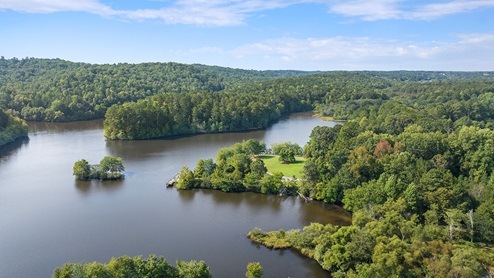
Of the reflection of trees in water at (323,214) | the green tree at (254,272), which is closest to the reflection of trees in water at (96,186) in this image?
the reflection of trees in water at (323,214)

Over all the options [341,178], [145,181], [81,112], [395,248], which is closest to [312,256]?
[395,248]

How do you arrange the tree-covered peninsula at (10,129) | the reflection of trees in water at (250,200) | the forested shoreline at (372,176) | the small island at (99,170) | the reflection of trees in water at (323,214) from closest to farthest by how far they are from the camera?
the forested shoreline at (372,176) → the reflection of trees in water at (323,214) → the reflection of trees in water at (250,200) → the small island at (99,170) → the tree-covered peninsula at (10,129)

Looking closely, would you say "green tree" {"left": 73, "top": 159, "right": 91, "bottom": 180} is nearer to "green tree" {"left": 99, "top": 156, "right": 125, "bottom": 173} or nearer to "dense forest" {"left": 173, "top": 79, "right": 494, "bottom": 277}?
"green tree" {"left": 99, "top": 156, "right": 125, "bottom": 173}

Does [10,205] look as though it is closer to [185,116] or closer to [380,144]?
[380,144]

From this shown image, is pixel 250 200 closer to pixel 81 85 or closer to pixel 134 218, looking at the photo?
pixel 134 218

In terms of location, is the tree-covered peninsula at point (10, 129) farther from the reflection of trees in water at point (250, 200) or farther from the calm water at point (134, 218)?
the reflection of trees in water at point (250, 200)

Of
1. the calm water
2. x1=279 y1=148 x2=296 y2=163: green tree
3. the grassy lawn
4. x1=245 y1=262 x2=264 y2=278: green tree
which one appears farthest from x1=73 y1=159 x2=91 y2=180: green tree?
x1=245 y1=262 x2=264 y2=278: green tree
